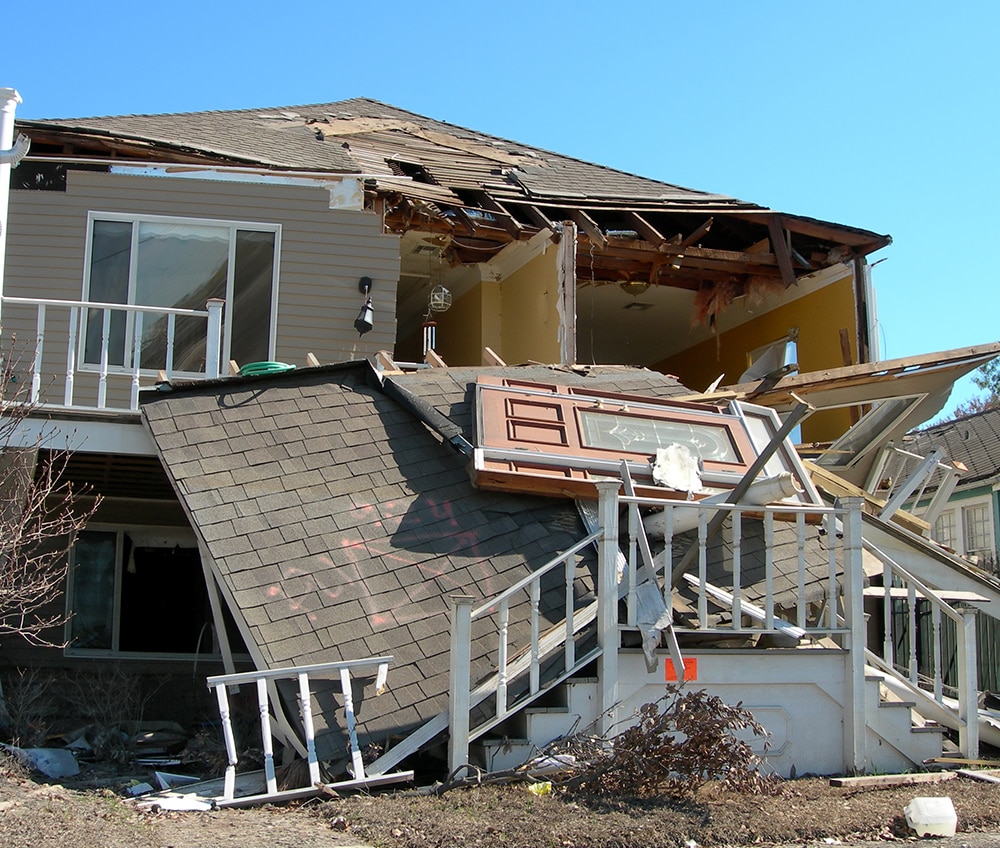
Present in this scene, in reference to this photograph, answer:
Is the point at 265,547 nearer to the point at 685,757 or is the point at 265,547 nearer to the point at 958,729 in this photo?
the point at 685,757

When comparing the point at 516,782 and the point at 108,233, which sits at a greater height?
the point at 108,233

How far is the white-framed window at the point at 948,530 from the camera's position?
20984mm

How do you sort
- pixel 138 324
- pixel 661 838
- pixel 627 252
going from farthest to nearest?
pixel 627 252, pixel 138 324, pixel 661 838

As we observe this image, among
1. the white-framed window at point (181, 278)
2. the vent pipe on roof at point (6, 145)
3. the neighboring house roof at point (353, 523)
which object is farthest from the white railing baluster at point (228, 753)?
the white-framed window at point (181, 278)

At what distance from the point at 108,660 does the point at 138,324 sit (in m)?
3.09

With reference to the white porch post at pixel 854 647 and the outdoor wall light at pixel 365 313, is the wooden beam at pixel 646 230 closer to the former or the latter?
→ the outdoor wall light at pixel 365 313

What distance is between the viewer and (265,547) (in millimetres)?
7242

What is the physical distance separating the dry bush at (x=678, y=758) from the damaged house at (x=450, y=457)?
0.46m

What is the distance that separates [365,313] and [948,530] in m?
14.6

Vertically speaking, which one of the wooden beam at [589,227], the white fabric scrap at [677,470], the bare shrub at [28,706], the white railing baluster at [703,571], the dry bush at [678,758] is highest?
the wooden beam at [589,227]

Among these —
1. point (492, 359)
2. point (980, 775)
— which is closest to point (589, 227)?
point (492, 359)

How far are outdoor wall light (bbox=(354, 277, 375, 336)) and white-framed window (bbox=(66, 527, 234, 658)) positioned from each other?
2753mm

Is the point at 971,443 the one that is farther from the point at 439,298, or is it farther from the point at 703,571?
the point at 703,571

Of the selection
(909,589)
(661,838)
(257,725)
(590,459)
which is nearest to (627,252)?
(590,459)
